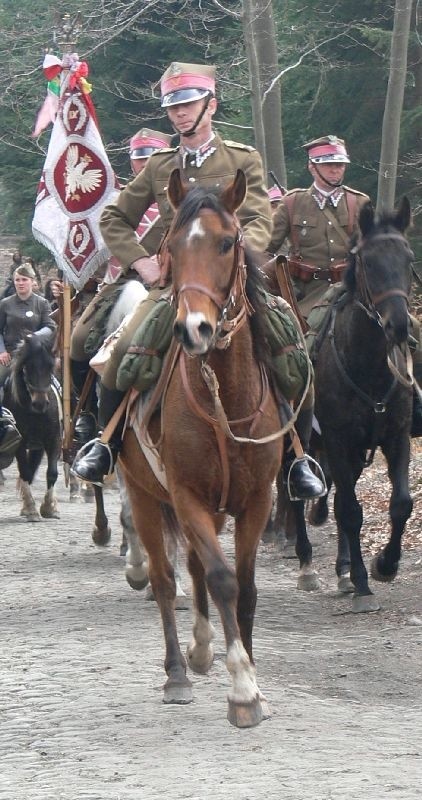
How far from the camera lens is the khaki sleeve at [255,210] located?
336 inches

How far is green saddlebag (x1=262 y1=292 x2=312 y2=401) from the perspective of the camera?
27.1ft

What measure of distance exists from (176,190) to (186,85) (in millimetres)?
1613

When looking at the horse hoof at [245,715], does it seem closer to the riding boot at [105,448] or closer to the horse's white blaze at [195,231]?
the horse's white blaze at [195,231]

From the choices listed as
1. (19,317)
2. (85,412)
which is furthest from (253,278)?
(19,317)

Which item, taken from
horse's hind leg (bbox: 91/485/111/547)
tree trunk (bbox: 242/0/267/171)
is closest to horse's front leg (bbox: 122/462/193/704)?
horse's hind leg (bbox: 91/485/111/547)

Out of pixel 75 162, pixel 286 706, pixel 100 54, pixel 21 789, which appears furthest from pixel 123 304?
pixel 100 54

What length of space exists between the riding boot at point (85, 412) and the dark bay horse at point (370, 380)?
284cm

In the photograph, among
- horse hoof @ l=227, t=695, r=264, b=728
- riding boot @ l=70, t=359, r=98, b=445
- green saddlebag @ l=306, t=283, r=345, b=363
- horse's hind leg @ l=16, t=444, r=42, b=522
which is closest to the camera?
horse hoof @ l=227, t=695, r=264, b=728

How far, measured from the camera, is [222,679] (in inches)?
348

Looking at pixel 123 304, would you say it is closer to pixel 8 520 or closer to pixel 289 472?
pixel 289 472

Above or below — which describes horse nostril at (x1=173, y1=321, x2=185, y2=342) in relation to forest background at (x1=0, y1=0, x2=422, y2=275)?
above

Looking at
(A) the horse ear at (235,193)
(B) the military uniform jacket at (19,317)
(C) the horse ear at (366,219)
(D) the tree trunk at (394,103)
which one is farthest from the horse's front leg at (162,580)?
(D) the tree trunk at (394,103)

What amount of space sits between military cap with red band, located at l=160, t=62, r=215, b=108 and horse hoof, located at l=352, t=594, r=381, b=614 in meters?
3.69

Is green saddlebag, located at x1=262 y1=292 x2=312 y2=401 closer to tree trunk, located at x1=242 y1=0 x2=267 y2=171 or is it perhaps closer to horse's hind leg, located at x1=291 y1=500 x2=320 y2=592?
horse's hind leg, located at x1=291 y1=500 x2=320 y2=592
